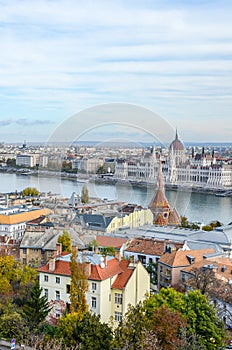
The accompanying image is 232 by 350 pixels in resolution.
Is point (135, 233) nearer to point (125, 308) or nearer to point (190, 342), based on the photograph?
point (125, 308)

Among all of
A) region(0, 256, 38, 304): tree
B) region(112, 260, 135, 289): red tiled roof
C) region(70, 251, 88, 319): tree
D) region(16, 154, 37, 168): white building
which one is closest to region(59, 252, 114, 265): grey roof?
region(112, 260, 135, 289): red tiled roof

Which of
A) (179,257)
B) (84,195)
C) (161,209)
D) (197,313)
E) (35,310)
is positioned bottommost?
(35,310)

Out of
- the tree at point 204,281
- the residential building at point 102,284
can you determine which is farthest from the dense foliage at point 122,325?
the tree at point 204,281

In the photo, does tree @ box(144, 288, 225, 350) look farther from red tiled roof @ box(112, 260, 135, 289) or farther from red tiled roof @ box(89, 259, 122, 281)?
red tiled roof @ box(89, 259, 122, 281)

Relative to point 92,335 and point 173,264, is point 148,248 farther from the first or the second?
point 92,335

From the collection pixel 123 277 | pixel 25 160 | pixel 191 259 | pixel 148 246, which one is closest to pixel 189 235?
pixel 148 246

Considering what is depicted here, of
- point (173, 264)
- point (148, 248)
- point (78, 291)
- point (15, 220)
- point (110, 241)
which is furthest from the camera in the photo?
point (15, 220)

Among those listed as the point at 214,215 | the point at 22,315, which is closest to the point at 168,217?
the point at 22,315
